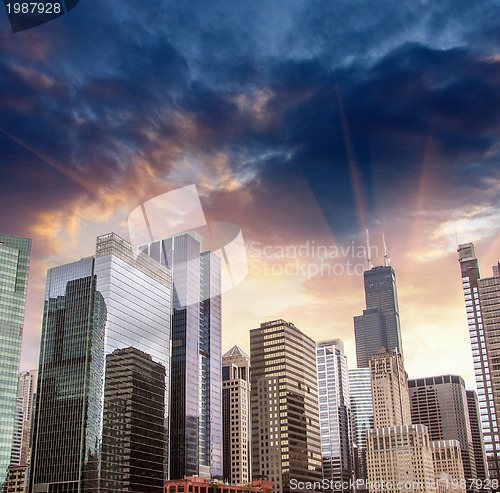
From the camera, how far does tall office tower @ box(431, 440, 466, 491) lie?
15075 cm

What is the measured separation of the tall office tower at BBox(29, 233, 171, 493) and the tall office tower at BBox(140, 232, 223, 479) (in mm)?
15317

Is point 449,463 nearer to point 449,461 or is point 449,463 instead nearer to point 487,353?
point 449,461

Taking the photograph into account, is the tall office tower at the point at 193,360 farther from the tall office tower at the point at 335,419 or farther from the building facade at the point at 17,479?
the tall office tower at the point at 335,419

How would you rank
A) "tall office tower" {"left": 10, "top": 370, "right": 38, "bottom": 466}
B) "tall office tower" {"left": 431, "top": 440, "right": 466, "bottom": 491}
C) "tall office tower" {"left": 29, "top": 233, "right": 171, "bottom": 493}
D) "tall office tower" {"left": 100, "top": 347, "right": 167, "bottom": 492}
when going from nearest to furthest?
"tall office tower" {"left": 29, "top": 233, "right": 171, "bottom": 493} → "tall office tower" {"left": 100, "top": 347, "right": 167, "bottom": 492} → "tall office tower" {"left": 10, "top": 370, "right": 38, "bottom": 466} → "tall office tower" {"left": 431, "top": 440, "right": 466, "bottom": 491}

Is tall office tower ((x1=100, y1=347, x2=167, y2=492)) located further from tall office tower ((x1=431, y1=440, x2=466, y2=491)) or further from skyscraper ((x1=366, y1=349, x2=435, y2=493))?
tall office tower ((x1=431, y1=440, x2=466, y2=491))

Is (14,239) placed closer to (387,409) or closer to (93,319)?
(93,319)

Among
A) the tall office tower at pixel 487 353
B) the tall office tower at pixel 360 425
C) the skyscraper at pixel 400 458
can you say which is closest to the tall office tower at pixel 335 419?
the tall office tower at pixel 360 425

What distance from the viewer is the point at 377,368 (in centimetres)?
16875

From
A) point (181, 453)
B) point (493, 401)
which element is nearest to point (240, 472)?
point (181, 453)

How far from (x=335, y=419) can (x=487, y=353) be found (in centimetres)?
5487

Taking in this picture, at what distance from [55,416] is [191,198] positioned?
57.7m

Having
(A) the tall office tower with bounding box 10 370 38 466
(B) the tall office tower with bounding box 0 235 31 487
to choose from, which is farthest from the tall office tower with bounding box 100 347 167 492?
(A) the tall office tower with bounding box 10 370 38 466

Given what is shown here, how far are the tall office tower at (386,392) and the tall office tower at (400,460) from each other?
1743 centimetres

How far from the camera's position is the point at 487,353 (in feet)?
396
